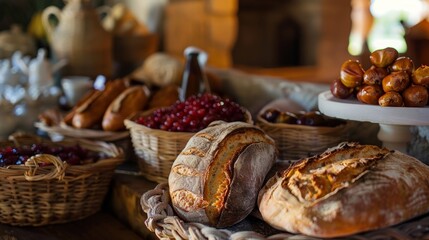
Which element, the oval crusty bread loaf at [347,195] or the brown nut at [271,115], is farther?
the brown nut at [271,115]

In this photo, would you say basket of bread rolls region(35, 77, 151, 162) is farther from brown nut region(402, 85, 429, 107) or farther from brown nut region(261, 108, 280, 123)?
brown nut region(402, 85, 429, 107)

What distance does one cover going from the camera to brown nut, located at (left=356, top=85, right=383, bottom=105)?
1.18 metres

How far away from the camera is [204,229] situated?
0.94m

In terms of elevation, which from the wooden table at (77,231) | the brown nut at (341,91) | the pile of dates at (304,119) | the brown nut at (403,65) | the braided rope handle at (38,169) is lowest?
the wooden table at (77,231)

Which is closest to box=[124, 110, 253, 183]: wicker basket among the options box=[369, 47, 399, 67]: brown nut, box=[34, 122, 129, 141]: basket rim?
box=[34, 122, 129, 141]: basket rim

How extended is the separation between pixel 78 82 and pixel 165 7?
948mm

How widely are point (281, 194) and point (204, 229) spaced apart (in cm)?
14

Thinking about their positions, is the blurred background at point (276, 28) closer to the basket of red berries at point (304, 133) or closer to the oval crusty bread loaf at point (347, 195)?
the basket of red berries at point (304, 133)

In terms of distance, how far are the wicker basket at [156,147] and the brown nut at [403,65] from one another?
37cm

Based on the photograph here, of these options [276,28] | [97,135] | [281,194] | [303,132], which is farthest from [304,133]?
[276,28]

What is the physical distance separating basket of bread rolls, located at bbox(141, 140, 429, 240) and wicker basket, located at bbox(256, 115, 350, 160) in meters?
0.29

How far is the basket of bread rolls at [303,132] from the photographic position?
141 cm

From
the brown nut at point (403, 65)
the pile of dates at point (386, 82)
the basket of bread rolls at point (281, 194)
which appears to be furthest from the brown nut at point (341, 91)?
the basket of bread rolls at point (281, 194)

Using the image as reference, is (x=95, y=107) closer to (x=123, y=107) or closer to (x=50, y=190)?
(x=123, y=107)
